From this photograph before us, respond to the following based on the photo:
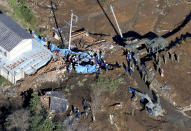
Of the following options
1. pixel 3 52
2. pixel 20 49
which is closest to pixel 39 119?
pixel 20 49

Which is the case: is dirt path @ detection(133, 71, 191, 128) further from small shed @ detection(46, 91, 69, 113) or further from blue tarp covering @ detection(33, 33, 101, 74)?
small shed @ detection(46, 91, 69, 113)

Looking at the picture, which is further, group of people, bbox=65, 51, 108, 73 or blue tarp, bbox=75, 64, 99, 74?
group of people, bbox=65, 51, 108, 73

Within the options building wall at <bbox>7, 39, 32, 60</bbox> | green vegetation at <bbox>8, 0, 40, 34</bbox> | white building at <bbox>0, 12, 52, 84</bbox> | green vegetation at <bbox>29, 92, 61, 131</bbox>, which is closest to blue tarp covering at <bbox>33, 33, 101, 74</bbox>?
white building at <bbox>0, 12, 52, 84</bbox>

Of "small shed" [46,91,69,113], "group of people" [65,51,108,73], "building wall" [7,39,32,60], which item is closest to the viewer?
"small shed" [46,91,69,113]

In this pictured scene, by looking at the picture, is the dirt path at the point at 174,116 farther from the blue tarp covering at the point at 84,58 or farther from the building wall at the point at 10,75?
the building wall at the point at 10,75

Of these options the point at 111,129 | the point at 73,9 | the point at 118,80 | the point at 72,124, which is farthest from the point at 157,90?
the point at 73,9

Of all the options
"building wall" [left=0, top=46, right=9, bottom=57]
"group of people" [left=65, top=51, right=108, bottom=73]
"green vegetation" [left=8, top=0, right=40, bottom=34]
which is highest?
"green vegetation" [left=8, top=0, right=40, bottom=34]

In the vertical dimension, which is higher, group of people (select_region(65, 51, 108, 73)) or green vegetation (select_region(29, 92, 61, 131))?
group of people (select_region(65, 51, 108, 73))

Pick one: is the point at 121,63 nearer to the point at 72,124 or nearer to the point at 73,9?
the point at 72,124
